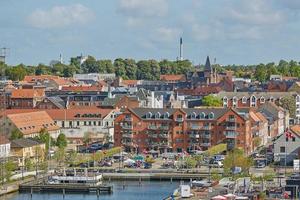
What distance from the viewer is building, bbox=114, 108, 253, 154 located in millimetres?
42688

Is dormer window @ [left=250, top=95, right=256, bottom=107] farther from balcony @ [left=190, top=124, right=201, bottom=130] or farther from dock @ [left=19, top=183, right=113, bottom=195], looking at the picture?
dock @ [left=19, top=183, right=113, bottom=195]

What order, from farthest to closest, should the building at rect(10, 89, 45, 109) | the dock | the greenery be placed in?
the building at rect(10, 89, 45, 109) < the greenery < the dock

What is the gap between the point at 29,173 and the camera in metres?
36.2

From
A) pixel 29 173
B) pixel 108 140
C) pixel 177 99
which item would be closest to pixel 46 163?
Result: pixel 29 173

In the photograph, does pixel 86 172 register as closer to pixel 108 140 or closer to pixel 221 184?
pixel 221 184

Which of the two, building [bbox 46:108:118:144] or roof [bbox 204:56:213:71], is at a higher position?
roof [bbox 204:56:213:71]

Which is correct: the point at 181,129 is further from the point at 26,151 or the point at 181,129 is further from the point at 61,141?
the point at 26,151

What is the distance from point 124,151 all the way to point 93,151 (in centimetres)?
148

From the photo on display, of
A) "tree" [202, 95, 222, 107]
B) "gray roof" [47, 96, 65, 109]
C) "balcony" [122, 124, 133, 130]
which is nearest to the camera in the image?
"balcony" [122, 124, 133, 130]

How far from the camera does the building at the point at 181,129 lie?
42688mm

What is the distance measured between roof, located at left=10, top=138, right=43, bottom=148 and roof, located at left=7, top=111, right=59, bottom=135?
3573 millimetres

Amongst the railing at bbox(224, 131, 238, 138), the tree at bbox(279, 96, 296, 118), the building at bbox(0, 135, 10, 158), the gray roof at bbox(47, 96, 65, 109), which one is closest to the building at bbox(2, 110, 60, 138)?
the building at bbox(0, 135, 10, 158)

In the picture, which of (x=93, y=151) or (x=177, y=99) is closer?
(x=93, y=151)

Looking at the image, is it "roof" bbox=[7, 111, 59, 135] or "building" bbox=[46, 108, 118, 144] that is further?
"building" bbox=[46, 108, 118, 144]
